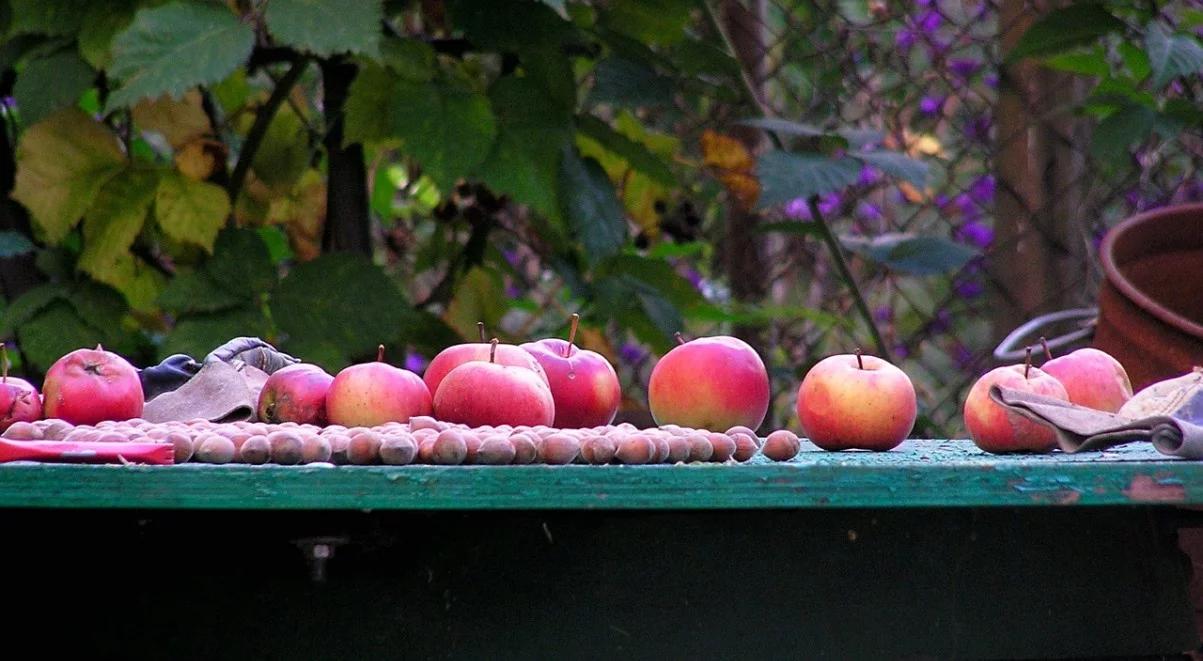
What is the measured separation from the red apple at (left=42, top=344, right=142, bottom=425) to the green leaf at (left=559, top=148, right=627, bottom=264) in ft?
4.35

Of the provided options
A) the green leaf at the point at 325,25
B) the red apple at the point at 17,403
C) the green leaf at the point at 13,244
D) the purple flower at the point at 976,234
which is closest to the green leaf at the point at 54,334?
the green leaf at the point at 13,244

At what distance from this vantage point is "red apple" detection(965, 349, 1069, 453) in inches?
58.4

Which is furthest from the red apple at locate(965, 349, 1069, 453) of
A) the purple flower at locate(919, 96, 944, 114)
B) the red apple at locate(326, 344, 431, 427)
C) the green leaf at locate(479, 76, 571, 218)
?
the purple flower at locate(919, 96, 944, 114)

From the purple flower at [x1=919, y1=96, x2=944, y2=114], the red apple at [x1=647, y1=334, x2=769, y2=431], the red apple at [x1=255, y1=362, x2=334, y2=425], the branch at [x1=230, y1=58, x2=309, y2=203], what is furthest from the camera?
the purple flower at [x1=919, y1=96, x2=944, y2=114]

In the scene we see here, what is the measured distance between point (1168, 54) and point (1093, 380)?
1117 millimetres

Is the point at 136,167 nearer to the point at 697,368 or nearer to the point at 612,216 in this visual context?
the point at 612,216

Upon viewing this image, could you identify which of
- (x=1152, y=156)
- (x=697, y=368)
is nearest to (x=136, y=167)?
(x=697, y=368)

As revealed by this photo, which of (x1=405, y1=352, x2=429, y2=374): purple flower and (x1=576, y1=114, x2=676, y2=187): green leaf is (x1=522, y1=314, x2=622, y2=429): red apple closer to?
(x1=576, y1=114, x2=676, y2=187): green leaf

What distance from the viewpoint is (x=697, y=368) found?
5.27 feet

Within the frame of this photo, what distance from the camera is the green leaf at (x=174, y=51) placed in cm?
215

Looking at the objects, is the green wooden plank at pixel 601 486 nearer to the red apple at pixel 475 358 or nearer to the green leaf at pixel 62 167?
the red apple at pixel 475 358

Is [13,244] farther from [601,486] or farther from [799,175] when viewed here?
[601,486]

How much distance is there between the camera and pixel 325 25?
2.20 metres

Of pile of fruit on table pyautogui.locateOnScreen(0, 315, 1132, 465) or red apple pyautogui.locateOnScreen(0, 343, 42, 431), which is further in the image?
red apple pyautogui.locateOnScreen(0, 343, 42, 431)
